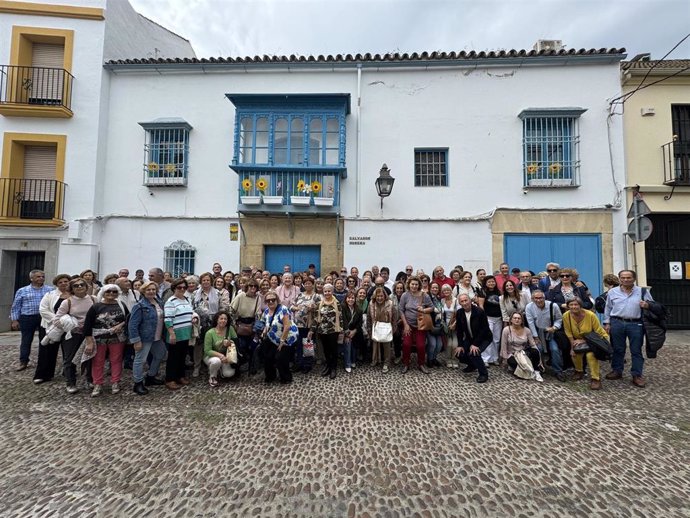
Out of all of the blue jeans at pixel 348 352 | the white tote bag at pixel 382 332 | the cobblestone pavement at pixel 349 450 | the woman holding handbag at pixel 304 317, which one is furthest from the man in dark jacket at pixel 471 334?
the woman holding handbag at pixel 304 317

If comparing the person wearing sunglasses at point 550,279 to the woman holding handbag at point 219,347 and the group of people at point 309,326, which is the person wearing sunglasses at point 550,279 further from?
the woman holding handbag at point 219,347

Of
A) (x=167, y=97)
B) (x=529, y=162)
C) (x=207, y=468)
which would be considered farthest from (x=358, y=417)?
(x=167, y=97)

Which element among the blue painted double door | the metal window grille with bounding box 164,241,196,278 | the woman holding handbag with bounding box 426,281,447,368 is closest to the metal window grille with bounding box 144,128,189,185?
the metal window grille with bounding box 164,241,196,278

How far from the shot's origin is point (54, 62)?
9516mm

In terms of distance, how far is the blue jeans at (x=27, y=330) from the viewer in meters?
5.43

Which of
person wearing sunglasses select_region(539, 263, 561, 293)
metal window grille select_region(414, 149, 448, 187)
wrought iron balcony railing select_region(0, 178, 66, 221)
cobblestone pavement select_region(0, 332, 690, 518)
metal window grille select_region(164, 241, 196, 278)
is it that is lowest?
cobblestone pavement select_region(0, 332, 690, 518)

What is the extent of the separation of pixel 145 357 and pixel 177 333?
→ 1.83ft

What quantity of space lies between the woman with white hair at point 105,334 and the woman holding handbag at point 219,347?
1.20 meters

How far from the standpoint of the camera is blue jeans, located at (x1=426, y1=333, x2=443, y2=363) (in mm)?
5449

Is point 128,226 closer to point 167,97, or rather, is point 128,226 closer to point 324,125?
point 167,97

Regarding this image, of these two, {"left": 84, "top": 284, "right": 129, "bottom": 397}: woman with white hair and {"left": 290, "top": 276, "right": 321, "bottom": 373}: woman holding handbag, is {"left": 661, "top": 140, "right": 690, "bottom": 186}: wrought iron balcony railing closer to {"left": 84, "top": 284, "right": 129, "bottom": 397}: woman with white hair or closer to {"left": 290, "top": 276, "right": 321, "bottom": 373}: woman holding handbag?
{"left": 290, "top": 276, "right": 321, "bottom": 373}: woman holding handbag

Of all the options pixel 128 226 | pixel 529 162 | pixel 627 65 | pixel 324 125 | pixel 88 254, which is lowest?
pixel 88 254

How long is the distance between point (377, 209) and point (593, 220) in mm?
6278

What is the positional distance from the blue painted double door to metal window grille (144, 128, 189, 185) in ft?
11.3
